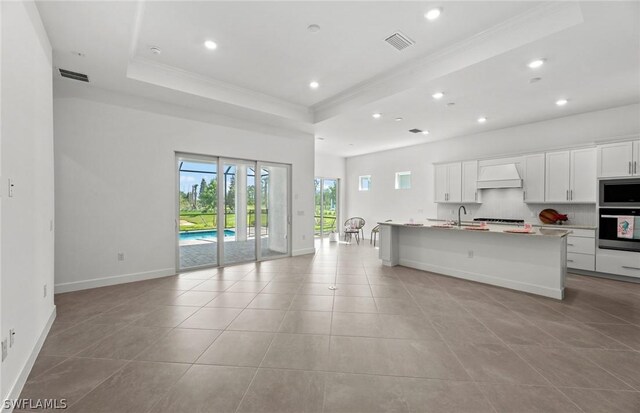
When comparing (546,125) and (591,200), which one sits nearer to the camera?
(591,200)

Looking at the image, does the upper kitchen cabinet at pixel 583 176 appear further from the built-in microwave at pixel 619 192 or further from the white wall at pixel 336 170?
the white wall at pixel 336 170

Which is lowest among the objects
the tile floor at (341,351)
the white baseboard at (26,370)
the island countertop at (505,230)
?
the tile floor at (341,351)

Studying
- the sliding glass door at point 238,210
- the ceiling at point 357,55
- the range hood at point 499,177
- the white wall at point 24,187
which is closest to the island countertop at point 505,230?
the range hood at point 499,177

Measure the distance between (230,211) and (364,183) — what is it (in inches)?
228

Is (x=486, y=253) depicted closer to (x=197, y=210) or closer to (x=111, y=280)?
(x=197, y=210)

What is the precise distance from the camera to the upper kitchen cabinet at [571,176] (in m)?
5.09

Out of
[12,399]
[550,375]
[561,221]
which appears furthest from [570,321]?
[12,399]

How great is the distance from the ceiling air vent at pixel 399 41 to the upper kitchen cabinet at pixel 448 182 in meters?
4.40

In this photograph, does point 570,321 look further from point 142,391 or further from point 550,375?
point 142,391

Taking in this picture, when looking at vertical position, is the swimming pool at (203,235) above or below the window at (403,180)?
below

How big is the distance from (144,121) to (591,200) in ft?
27.2

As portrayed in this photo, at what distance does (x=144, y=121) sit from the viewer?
15.2ft

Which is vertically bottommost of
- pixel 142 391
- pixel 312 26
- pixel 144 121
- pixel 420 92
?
pixel 142 391

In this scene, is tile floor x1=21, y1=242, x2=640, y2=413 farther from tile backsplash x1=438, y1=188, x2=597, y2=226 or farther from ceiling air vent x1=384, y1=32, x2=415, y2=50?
ceiling air vent x1=384, y1=32, x2=415, y2=50
